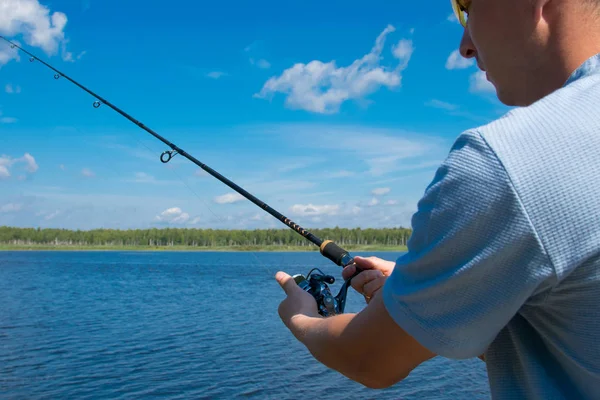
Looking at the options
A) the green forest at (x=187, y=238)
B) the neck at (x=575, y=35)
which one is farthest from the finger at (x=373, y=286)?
the green forest at (x=187, y=238)

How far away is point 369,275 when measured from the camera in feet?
6.76

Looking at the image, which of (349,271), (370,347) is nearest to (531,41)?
(370,347)

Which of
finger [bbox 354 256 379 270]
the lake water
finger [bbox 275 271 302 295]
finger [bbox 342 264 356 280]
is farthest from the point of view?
the lake water

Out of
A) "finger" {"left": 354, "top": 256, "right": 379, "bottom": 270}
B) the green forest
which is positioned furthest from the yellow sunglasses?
the green forest

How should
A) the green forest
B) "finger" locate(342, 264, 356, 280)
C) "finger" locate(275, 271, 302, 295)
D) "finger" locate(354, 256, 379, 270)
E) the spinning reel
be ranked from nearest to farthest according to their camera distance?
"finger" locate(275, 271, 302, 295) → the spinning reel → "finger" locate(354, 256, 379, 270) → "finger" locate(342, 264, 356, 280) → the green forest

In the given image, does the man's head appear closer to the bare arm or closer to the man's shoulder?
the man's shoulder

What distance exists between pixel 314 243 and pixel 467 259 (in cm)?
353

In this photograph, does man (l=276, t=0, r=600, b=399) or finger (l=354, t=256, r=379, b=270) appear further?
finger (l=354, t=256, r=379, b=270)

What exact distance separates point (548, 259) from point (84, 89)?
8.15 meters

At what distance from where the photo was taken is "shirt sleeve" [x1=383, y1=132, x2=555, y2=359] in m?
0.92

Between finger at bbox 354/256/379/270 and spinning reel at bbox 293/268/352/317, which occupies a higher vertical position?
finger at bbox 354/256/379/270

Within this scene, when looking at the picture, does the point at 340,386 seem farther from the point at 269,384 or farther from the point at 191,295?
the point at 191,295

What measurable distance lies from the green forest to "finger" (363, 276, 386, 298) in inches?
6010

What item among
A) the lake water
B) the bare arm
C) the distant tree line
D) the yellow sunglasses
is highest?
the distant tree line
